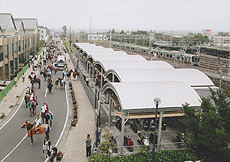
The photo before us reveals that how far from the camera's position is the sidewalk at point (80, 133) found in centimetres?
1465

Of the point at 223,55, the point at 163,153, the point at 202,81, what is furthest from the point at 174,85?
the point at 223,55

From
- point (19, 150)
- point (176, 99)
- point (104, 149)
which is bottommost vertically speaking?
point (19, 150)

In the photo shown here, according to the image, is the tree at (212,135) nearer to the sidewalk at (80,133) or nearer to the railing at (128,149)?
the railing at (128,149)

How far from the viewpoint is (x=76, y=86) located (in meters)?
33.8

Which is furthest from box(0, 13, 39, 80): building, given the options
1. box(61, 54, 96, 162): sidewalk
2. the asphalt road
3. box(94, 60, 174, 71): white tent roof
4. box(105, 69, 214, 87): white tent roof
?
box(105, 69, 214, 87): white tent roof

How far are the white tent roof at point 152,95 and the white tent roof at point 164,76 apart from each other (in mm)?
4451

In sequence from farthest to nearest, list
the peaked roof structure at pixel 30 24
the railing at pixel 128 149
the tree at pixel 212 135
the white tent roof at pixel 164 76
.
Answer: the peaked roof structure at pixel 30 24 → the white tent roof at pixel 164 76 → the railing at pixel 128 149 → the tree at pixel 212 135

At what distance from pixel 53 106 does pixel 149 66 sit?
11.6 m

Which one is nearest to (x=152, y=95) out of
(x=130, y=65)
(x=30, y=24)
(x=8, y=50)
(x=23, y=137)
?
(x=23, y=137)

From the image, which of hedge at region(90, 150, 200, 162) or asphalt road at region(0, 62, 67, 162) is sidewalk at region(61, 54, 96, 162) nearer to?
asphalt road at region(0, 62, 67, 162)

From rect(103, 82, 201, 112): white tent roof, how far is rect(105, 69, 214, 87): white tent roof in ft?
14.6

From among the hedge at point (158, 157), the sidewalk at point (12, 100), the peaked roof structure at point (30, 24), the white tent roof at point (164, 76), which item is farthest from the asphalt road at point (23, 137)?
the peaked roof structure at point (30, 24)

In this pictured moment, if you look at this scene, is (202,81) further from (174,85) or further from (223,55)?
(223,55)

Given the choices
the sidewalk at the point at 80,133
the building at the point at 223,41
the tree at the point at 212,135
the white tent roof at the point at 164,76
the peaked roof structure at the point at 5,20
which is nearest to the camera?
the tree at the point at 212,135
